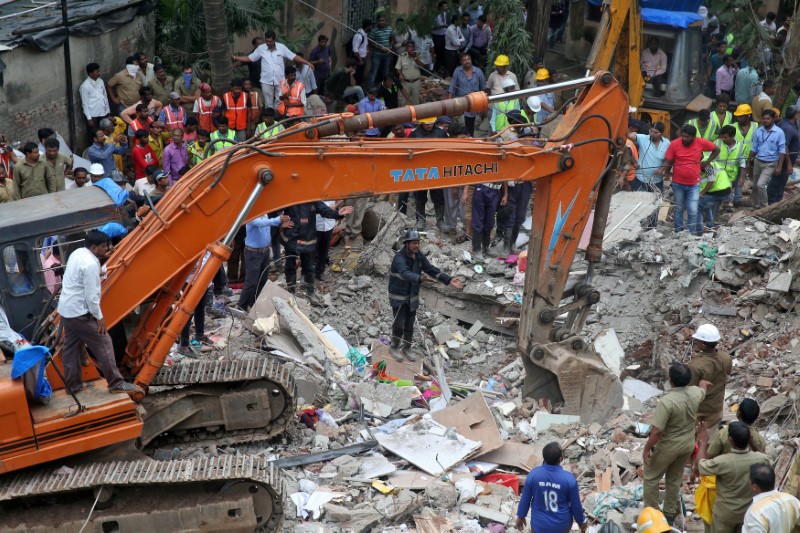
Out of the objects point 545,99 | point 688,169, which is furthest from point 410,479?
point 545,99

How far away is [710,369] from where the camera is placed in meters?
9.29

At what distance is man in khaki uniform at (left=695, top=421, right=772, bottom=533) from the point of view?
7746 millimetres

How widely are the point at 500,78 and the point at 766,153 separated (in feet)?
15.5

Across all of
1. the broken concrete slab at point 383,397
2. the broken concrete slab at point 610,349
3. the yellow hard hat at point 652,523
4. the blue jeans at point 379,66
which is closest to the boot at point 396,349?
the broken concrete slab at point 383,397

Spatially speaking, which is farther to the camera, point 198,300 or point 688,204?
point 688,204

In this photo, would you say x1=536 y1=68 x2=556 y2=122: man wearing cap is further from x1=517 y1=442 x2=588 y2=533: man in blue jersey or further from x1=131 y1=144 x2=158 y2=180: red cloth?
x1=517 y1=442 x2=588 y2=533: man in blue jersey

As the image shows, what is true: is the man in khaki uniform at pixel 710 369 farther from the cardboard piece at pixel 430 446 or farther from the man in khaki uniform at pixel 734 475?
the cardboard piece at pixel 430 446

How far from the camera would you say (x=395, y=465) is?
998 centimetres

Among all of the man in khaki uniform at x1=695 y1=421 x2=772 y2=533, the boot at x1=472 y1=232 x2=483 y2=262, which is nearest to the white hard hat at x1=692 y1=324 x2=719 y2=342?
the man in khaki uniform at x1=695 y1=421 x2=772 y2=533

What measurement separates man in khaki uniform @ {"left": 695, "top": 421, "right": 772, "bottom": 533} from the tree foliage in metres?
12.3

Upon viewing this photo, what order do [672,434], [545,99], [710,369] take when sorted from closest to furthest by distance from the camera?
[672,434] < [710,369] < [545,99]

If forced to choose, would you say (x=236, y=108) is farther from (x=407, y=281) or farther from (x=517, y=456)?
(x=517, y=456)

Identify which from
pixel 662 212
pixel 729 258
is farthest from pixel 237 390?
Result: pixel 662 212

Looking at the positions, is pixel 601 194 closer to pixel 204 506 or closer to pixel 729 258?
pixel 729 258
